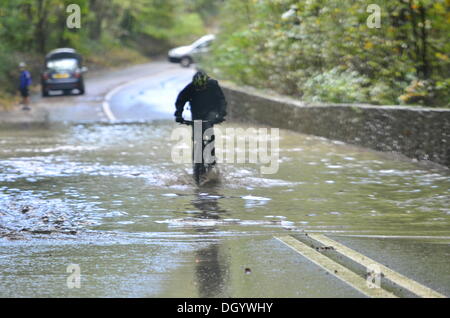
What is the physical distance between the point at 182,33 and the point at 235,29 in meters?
39.7

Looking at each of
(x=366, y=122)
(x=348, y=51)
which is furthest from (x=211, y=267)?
(x=348, y=51)

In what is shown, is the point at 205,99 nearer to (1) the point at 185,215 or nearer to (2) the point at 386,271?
(1) the point at 185,215

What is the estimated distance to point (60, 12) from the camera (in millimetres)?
54406


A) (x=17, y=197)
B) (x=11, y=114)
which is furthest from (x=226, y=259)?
(x=11, y=114)

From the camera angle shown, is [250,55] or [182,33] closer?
[250,55]

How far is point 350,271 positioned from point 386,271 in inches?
12.5

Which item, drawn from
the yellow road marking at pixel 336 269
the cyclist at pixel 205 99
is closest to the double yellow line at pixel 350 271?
the yellow road marking at pixel 336 269

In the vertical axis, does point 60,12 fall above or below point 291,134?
above

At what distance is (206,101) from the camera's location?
1445 cm

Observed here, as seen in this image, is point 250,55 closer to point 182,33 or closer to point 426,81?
point 426,81

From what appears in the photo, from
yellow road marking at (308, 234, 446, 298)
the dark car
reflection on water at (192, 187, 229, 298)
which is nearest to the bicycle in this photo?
reflection on water at (192, 187, 229, 298)
